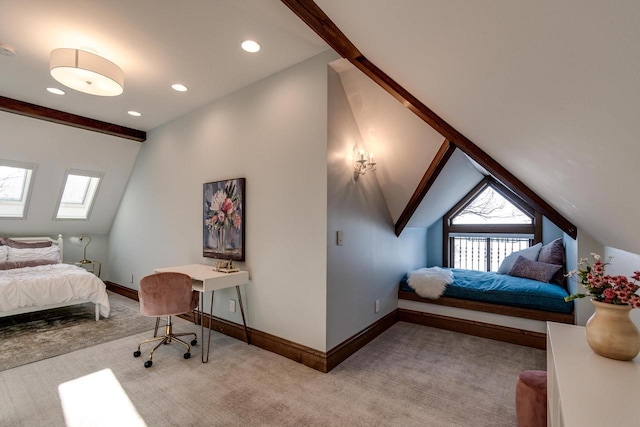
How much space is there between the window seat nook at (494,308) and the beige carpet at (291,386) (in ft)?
0.75

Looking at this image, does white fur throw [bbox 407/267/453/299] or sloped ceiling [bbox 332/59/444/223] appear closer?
sloped ceiling [bbox 332/59/444/223]

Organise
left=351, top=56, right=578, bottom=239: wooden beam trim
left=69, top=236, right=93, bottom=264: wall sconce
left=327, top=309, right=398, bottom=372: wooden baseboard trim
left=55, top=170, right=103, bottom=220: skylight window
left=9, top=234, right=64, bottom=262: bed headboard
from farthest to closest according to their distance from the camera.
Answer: left=69, top=236, right=93, bottom=264: wall sconce
left=55, top=170, right=103, bottom=220: skylight window
left=9, top=234, right=64, bottom=262: bed headboard
left=327, top=309, right=398, bottom=372: wooden baseboard trim
left=351, top=56, right=578, bottom=239: wooden beam trim

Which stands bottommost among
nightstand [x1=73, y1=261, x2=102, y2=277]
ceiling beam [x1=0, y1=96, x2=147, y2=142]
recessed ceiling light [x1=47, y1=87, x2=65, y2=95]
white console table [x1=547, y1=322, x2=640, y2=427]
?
nightstand [x1=73, y1=261, x2=102, y2=277]

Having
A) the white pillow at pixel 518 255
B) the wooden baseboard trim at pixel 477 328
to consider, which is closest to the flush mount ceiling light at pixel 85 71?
the wooden baseboard trim at pixel 477 328

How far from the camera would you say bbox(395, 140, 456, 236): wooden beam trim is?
2.95 metres

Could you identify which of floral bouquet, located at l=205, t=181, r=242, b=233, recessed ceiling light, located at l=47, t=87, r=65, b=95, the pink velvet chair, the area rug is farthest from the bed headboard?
the pink velvet chair

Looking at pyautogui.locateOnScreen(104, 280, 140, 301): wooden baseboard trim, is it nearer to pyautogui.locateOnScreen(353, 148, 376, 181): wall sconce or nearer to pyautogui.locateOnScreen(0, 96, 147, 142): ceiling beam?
pyautogui.locateOnScreen(0, 96, 147, 142): ceiling beam

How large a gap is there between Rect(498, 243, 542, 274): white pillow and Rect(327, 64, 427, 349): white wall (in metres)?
1.92

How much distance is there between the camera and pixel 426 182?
331 cm

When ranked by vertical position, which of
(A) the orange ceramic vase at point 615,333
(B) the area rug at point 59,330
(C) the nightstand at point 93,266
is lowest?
(B) the area rug at point 59,330

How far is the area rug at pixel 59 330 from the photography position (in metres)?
2.94

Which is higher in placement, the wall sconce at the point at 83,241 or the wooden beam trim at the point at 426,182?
the wooden beam trim at the point at 426,182

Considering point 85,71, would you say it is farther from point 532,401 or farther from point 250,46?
point 532,401

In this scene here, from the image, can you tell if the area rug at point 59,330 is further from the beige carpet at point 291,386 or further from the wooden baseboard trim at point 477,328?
the wooden baseboard trim at point 477,328
